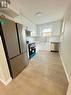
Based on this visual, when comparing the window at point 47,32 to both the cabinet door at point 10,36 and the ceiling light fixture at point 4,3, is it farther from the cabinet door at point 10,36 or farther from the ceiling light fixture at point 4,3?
the ceiling light fixture at point 4,3

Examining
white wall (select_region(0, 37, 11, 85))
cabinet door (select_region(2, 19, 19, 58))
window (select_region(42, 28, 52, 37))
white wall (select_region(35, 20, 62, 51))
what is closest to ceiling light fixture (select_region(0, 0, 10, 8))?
cabinet door (select_region(2, 19, 19, 58))

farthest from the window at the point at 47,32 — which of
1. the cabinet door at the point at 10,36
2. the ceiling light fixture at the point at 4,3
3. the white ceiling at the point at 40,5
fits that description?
the ceiling light fixture at the point at 4,3

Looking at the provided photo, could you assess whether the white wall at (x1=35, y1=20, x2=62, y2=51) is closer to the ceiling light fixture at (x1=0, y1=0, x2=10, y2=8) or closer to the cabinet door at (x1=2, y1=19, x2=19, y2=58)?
the cabinet door at (x1=2, y1=19, x2=19, y2=58)

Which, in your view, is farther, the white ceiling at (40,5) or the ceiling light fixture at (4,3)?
the white ceiling at (40,5)

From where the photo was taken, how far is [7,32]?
167 centimetres

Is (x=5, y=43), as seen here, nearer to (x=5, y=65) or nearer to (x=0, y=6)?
(x=5, y=65)

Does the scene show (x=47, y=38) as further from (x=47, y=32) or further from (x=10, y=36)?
(x=10, y=36)

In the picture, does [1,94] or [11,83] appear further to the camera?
[11,83]

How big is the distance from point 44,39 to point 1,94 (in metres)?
4.83

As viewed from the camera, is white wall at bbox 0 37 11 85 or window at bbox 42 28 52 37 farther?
window at bbox 42 28 52 37

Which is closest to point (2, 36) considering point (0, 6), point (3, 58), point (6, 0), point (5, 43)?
point (5, 43)

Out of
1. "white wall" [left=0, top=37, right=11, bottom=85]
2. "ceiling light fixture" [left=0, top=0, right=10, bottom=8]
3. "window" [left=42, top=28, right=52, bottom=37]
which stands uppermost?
"ceiling light fixture" [left=0, top=0, right=10, bottom=8]

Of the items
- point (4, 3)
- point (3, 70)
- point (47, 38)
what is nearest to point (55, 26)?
point (47, 38)

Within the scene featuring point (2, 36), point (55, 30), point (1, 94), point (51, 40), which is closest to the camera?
point (1, 94)
